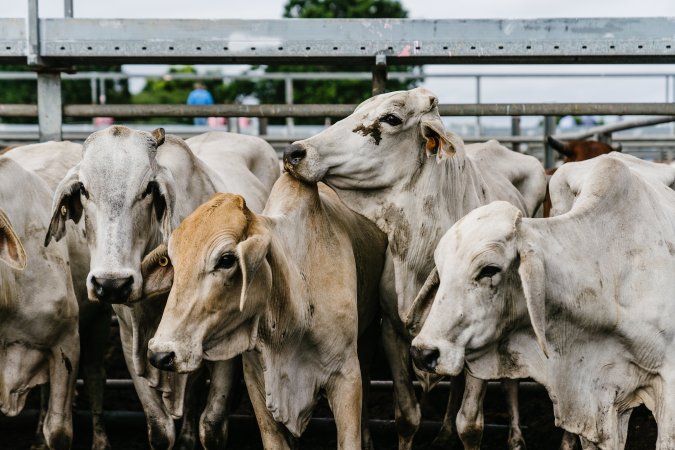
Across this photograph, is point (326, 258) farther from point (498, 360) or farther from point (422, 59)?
point (422, 59)

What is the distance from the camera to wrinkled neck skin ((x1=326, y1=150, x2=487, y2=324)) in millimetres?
5523

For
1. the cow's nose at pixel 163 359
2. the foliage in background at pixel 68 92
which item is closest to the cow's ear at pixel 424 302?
the cow's nose at pixel 163 359

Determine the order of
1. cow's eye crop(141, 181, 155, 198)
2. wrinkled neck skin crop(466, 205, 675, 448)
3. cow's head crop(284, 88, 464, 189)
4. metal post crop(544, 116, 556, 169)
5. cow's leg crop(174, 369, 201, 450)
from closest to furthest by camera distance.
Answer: wrinkled neck skin crop(466, 205, 675, 448), cow's head crop(284, 88, 464, 189), cow's eye crop(141, 181, 155, 198), cow's leg crop(174, 369, 201, 450), metal post crop(544, 116, 556, 169)

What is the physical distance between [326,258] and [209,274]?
0.93 m

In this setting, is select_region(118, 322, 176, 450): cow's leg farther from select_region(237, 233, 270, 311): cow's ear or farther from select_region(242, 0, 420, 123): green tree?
select_region(242, 0, 420, 123): green tree

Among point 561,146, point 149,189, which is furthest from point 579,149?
point 149,189

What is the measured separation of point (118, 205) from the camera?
5223mm

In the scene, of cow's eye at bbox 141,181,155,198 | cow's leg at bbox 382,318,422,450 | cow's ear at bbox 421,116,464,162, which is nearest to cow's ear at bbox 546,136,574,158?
cow's leg at bbox 382,318,422,450

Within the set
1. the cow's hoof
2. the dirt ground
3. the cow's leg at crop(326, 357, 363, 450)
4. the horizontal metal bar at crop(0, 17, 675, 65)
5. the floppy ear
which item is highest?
the horizontal metal bar at crop(0, 17, 675, 65)

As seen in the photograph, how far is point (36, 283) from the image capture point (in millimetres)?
5754

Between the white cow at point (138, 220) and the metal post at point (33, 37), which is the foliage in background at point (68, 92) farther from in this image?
the white cow at point (138, 220)

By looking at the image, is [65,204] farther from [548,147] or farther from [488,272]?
[548,147]

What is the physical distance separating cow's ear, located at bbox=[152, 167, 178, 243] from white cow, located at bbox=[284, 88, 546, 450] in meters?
0.62

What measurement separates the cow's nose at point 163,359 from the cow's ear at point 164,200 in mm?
1073
